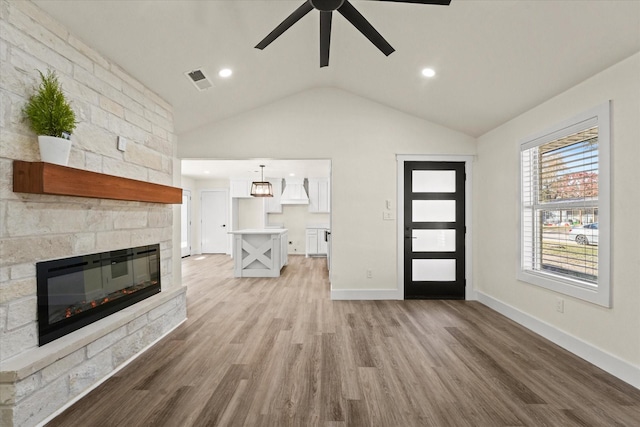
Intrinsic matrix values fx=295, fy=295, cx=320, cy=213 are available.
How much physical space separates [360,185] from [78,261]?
127 inches

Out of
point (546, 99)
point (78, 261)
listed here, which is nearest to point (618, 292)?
point (546, 99)

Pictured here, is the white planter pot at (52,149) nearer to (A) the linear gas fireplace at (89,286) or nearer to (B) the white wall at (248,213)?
(A) the linear gas fireplace at (89,286)

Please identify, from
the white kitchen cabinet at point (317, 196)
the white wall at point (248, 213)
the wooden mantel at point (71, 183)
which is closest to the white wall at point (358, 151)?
the wooden mantel at point (71, 183)

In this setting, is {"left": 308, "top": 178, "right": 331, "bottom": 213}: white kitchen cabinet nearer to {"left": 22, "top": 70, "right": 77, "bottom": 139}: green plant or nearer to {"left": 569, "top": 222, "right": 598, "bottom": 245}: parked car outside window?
{"left": 569, "top": 222, "right": 598, "bottom": 245}: parked car outside window

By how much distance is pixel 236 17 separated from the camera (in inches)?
96.0

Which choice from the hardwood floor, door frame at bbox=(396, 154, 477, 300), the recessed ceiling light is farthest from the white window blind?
the recessed ceiling light

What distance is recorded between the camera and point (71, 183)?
189 centimetres

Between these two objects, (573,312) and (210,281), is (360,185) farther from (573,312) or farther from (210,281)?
(210,281)

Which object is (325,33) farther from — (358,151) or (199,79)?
(358,151)

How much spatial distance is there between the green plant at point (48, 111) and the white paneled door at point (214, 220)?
7.24m

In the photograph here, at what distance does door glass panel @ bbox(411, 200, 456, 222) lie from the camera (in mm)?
4281

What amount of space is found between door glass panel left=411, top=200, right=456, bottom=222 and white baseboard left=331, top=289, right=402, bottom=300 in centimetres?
112

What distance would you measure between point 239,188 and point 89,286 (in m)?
6.51

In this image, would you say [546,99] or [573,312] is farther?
[546,99]
